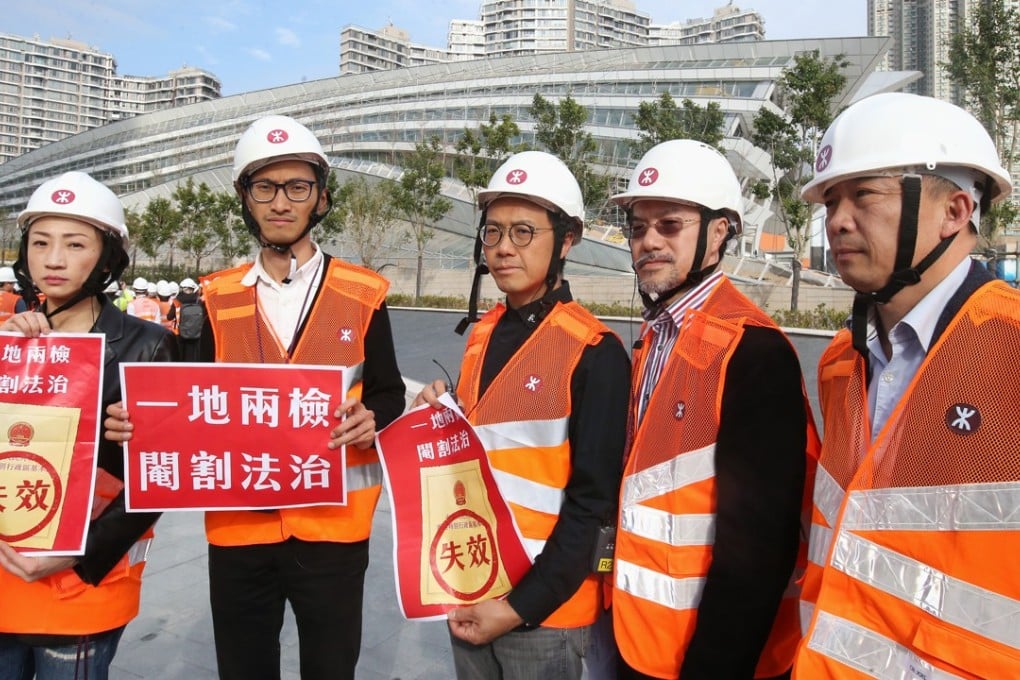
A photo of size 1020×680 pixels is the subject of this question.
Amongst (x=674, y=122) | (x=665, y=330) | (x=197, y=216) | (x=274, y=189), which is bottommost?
(x=665, y=330)

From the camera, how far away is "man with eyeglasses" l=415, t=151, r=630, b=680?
200 cm

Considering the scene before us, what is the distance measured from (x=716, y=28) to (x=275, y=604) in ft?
454

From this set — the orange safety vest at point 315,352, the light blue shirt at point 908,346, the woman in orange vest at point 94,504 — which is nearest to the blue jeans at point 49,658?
the woman in orange vest at point 94,504

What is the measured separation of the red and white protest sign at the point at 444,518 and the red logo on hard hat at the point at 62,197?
136 centimetres

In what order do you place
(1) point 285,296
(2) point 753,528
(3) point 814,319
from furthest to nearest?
1. (3) point 814,319
2. (1) point 285,296
3. (2) point 753,528

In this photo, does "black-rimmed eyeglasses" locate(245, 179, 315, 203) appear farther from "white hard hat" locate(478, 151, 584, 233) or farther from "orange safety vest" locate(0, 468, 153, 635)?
"orange safety vest" locate(0, 468, 153, 635)

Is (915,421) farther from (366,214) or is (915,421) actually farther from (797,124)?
(366,214)

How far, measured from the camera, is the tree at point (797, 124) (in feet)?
62.2

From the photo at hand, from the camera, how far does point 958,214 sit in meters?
1.60

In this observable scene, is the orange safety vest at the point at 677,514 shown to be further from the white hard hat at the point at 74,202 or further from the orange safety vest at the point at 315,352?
the white hard hat at the point at 74,202

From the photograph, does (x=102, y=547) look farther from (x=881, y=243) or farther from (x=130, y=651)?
(x=881, y=243)

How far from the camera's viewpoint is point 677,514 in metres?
1.86

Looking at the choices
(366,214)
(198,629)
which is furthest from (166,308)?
(366,214)

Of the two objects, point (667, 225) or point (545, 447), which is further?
point (667, 225)
